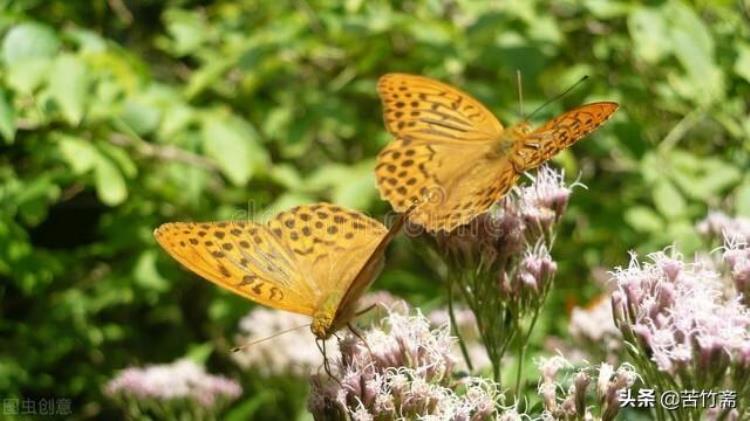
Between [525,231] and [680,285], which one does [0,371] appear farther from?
[680,285]

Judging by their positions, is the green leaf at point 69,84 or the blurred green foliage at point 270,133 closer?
the green leaf at point 69,84

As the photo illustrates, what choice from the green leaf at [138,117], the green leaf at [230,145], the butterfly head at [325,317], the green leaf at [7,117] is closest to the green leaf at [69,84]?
the green leaf at [7,117]

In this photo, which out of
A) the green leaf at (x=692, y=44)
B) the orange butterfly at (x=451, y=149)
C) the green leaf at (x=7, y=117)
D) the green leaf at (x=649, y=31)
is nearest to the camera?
the orange butterfly at (x=451, y=149)

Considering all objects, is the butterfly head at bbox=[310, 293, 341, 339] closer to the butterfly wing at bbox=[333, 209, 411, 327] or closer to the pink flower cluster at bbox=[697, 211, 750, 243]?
the butterfly wing at bbox=[333, 209, 411, 327]

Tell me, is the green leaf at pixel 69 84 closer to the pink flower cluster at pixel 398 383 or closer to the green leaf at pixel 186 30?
the green leaf at pixel 186 30

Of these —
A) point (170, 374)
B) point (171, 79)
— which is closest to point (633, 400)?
point (170, 374)
